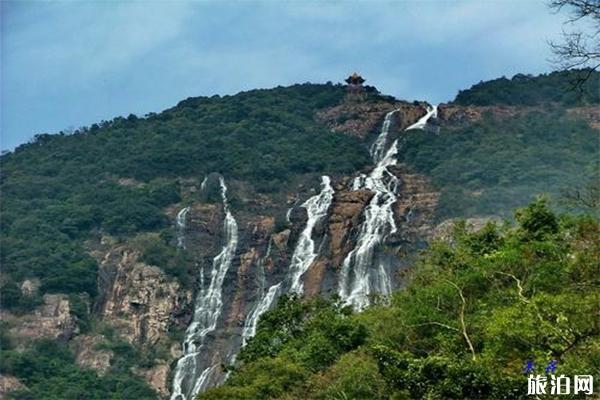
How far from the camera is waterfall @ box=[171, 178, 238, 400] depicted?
4050cm

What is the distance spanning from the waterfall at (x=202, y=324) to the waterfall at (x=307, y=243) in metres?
3.74

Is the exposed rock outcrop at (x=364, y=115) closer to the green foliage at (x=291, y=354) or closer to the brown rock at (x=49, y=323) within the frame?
the brown rock at (x=49, y=323)

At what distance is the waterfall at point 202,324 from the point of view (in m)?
40.5

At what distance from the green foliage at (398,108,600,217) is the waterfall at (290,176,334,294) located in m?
5.70

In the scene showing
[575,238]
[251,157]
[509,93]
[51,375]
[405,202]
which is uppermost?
[509,93]

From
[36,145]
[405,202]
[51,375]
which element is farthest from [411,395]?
[36,145]

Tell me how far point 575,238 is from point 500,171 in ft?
120

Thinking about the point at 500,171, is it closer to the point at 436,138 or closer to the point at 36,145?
the point at 436,138

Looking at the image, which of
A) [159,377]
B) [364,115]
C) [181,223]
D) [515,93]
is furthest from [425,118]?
[159,377]

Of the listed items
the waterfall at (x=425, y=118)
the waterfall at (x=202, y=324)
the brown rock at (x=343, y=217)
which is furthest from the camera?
the waterfall at (x=425, y=118)

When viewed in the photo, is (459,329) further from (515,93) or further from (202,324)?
(515,93)

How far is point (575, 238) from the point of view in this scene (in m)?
17.8

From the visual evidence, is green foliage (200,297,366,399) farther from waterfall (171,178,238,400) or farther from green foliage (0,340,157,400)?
green foliage (0,340,157,400)

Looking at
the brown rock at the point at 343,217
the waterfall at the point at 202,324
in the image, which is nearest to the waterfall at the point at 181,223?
the waterfall at the point at 202,324
